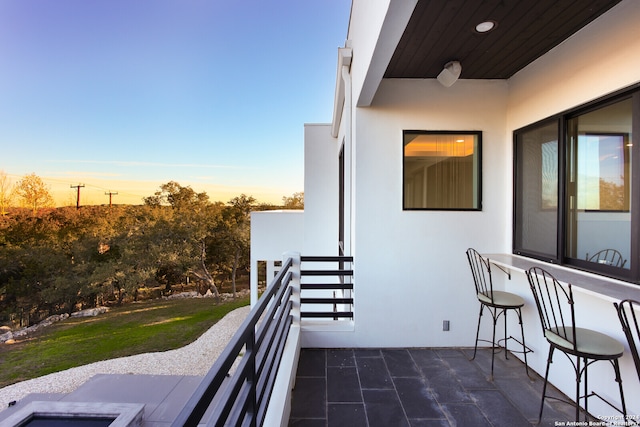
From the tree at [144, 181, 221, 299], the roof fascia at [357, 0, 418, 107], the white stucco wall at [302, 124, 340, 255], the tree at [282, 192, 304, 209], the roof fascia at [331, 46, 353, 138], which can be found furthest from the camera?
the tree at [282, 192, 304, 209]

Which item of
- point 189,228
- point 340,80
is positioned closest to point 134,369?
point 189,228

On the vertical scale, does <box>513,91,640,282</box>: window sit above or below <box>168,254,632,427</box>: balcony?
above

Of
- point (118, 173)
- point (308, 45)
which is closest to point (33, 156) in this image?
point (118, 173)

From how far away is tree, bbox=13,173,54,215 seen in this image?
55.9ft

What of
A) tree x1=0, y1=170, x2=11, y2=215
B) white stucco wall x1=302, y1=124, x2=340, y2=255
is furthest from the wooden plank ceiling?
tree x1=0, y1=170, x2=11, y2=215

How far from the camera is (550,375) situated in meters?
2.32

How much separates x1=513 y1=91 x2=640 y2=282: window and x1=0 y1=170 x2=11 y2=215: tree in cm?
2269

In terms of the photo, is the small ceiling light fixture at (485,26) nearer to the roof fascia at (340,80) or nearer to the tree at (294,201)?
the roof fascia at (340,80)

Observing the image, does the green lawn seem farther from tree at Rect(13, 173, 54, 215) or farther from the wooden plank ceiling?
the wooden plank ceiling

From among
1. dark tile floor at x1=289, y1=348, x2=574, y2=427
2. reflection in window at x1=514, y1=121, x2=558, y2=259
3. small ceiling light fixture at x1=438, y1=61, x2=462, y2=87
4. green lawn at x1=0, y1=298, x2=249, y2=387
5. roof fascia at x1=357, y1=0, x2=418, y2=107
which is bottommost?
green lawn at x1=0, y1=298, x2=249, y2=387

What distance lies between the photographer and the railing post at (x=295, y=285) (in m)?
2.66

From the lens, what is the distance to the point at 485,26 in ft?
6.75

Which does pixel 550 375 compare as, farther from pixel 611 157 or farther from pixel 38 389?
pixel 38 389

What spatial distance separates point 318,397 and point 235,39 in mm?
16232
